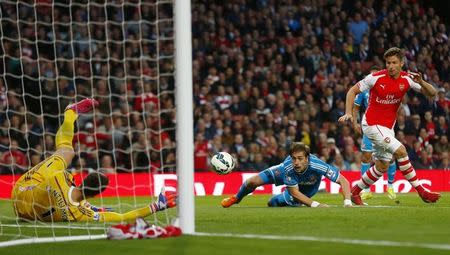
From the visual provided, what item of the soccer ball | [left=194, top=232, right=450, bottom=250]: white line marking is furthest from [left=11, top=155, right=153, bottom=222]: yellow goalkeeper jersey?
the soccer ball

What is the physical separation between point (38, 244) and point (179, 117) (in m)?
1.58

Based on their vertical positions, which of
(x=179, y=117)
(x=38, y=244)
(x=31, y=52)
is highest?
(x=31, y=52)

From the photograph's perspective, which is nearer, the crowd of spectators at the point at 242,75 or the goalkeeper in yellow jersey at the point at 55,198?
the goalkeeper in yellow jersey at the point at 55,198

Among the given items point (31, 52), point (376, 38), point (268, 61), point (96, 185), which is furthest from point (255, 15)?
point (96, 185)

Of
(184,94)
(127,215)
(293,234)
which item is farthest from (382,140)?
(184,94)

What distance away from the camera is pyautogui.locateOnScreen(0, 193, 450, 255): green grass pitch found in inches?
268

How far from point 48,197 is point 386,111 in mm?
4378

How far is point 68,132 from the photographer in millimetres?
11094

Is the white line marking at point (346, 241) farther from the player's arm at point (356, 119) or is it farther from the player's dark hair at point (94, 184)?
the player's arm at point (356, 119)

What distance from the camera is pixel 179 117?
7969 mm

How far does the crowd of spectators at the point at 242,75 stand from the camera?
16.3m

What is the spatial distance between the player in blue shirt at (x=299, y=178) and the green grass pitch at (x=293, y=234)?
58 centimetres

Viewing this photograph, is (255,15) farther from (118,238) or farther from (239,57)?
(118,238)

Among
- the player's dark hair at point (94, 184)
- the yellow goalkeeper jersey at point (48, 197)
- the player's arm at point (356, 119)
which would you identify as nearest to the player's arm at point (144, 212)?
the yellow goalkeeper jersey at point (48, 197)
